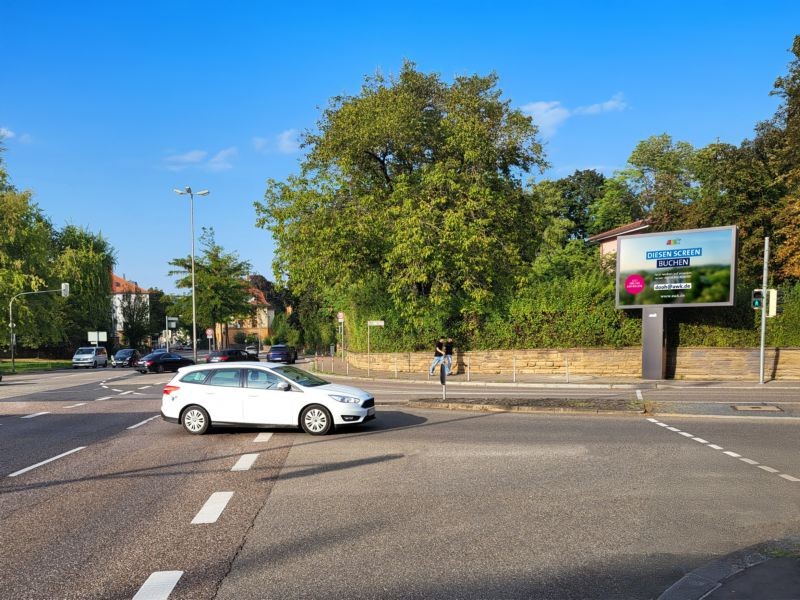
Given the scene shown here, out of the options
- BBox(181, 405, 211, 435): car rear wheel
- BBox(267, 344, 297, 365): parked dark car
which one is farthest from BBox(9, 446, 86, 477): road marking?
BBox(267, 344, 297, 365): parked dark car

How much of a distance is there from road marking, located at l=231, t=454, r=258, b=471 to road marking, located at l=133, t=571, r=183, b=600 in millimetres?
4072

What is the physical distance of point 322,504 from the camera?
7207mm

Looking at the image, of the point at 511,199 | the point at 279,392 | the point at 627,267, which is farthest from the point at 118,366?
the point at 279,392

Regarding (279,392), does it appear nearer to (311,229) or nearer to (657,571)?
(657,571)

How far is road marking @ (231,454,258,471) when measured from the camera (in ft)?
30.2

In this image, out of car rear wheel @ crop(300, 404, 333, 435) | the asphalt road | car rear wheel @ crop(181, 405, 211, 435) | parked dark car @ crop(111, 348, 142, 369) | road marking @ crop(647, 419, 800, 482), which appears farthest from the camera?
parked dark car @ crop(111, 348, 142, 369)

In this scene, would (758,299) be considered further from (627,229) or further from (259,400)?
(627,229)

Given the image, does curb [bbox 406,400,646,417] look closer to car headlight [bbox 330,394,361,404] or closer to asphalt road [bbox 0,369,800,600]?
asphalt road [bbox 0,369,800,600]

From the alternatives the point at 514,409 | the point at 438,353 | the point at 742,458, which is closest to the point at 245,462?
the point at 742,458

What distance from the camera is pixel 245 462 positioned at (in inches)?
379

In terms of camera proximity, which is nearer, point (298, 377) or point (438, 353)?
point (298, 377)

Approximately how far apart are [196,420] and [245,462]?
10.8 ft

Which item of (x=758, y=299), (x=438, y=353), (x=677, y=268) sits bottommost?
(x=438, y=353)

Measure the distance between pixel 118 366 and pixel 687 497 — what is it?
51.1 m
